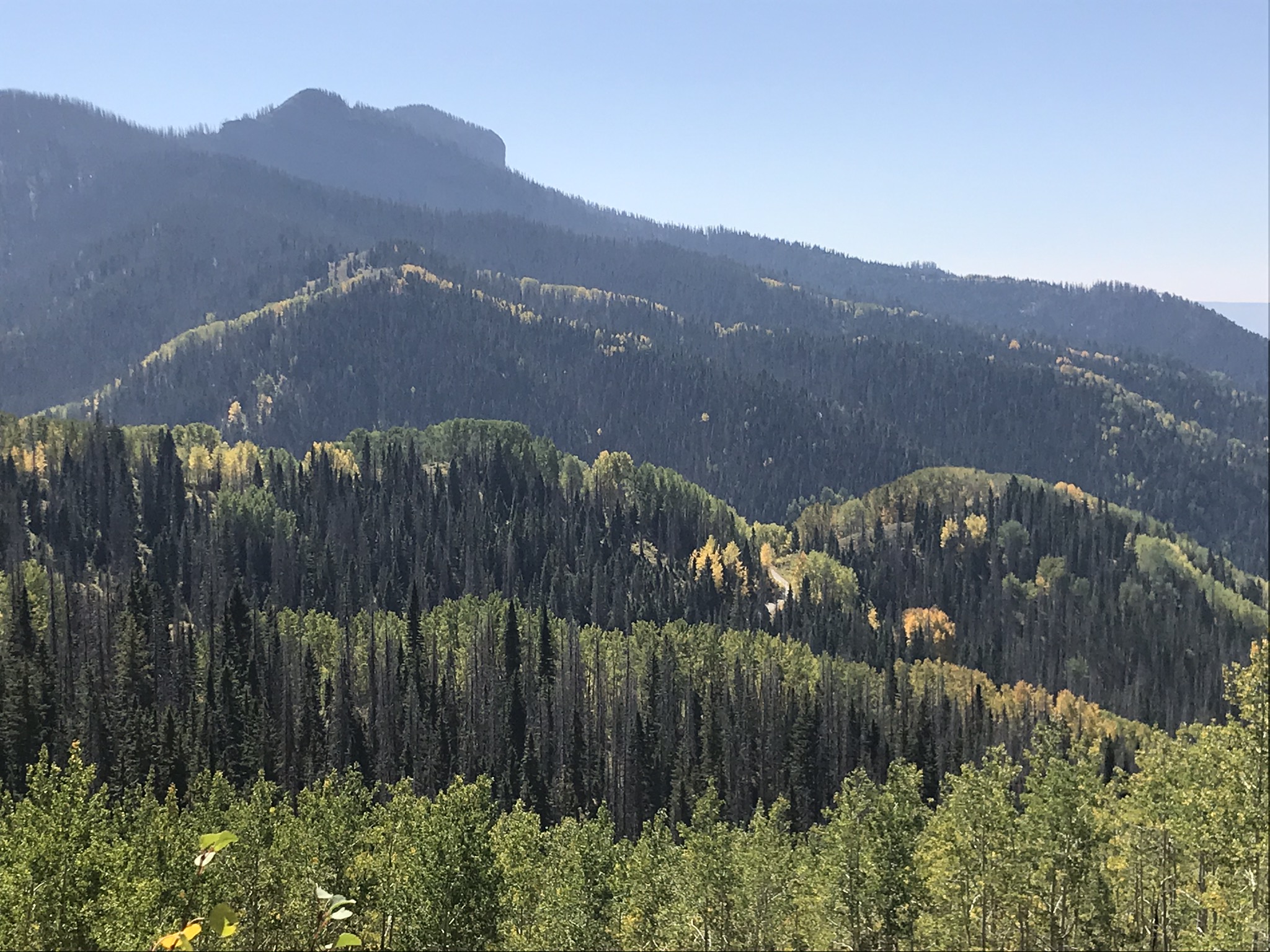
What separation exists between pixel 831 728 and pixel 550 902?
397ft

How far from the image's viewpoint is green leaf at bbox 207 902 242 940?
6.96 metres

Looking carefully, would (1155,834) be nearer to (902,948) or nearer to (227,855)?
(902,948)

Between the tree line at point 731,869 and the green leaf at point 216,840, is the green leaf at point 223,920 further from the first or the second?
the tree line at point 731,869

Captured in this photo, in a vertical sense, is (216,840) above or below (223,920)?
above

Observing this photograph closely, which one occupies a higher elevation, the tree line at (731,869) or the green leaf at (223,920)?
the green leaf at (223,920)

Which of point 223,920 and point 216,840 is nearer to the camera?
point 223,920

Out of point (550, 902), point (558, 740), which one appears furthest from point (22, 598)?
point (550, 902)

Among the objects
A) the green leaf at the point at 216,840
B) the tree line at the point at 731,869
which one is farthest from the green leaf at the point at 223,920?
the tree line at the point at 731,869

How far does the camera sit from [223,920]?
7.30 meters

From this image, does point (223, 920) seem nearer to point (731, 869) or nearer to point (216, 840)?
point (216, 840)

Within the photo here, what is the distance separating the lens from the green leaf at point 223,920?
6.96m

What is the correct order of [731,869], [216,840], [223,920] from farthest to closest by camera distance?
[731,869], [216,840], [223,920]

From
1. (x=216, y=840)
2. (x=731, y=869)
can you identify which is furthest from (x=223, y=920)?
(x=731, y=869)

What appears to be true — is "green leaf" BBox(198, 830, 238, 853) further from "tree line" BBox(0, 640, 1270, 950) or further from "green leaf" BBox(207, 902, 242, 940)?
"tree line" BBox(0, 640, 1270, 950)
